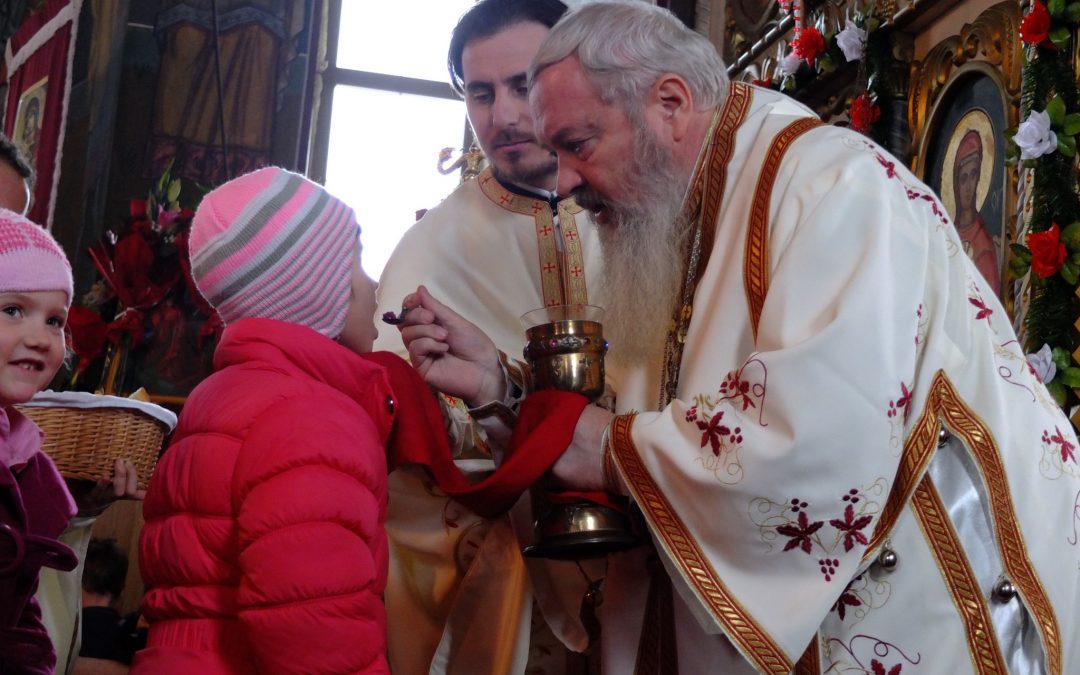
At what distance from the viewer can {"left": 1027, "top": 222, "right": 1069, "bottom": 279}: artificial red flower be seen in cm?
367

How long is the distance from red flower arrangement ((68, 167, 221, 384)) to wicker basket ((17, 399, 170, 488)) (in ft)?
8.42

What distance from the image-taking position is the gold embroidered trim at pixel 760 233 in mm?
2160

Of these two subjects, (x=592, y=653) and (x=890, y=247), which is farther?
(x=592, y=653)

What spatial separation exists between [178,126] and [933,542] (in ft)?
21.7

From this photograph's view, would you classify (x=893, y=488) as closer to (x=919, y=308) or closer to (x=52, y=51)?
(x=919, y=308)

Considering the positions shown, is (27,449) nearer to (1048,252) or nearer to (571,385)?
(571,385)

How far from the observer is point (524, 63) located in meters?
3.22

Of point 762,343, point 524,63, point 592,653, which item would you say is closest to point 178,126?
point 524,63

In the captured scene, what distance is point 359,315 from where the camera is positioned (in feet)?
7.88

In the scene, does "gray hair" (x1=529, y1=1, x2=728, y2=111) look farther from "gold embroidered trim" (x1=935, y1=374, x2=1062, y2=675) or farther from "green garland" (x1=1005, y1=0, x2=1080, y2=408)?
"green garland" (x1=1005, y1=0, x2=1080, y2=408)

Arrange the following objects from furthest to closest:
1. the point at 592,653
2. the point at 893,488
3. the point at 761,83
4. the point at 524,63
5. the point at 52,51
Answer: the point at 52,51 → the point at 761,83 → the point at 524,63 → the point at 592,653 → the point at 893,488

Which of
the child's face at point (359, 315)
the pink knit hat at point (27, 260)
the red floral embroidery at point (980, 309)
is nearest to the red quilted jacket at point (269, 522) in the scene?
the child's face at point (359, 315)

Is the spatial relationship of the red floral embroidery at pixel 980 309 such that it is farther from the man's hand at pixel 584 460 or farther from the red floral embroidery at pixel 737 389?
the man's hand at pixel 584 460

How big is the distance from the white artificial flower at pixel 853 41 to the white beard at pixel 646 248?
2793 millimetres
